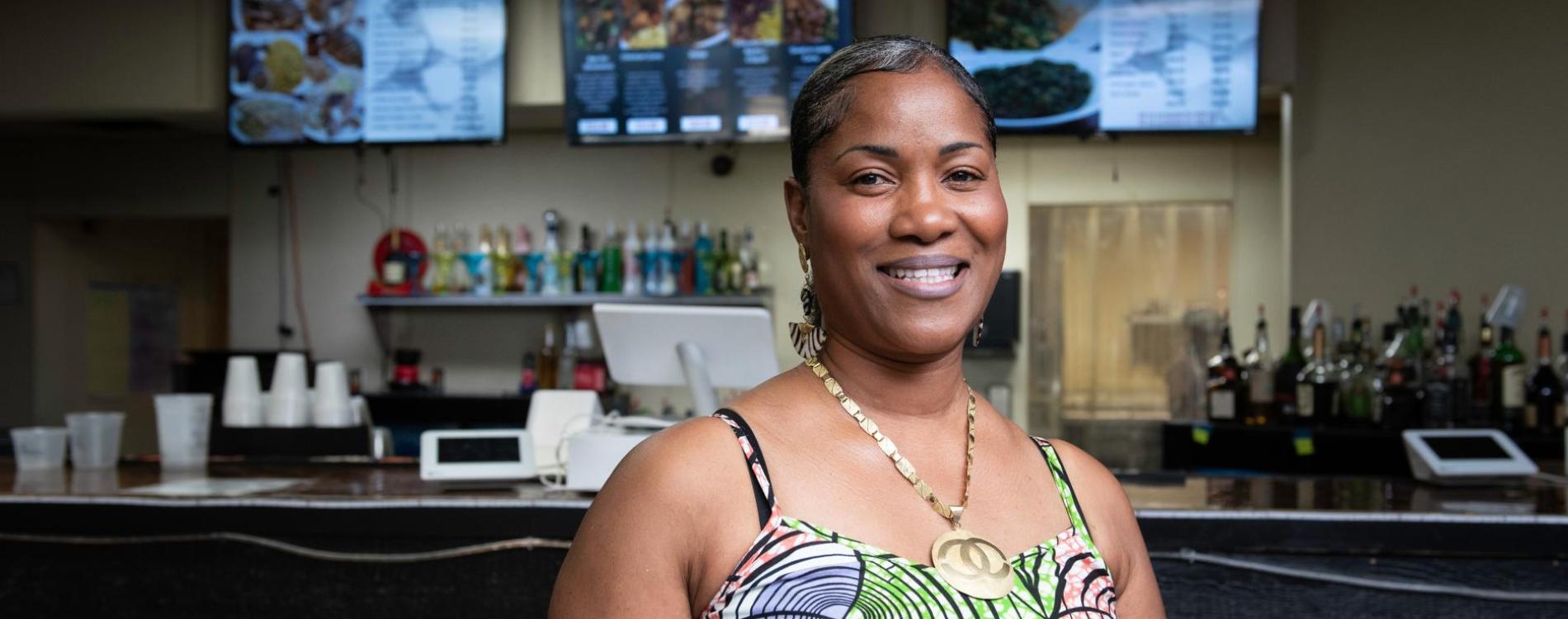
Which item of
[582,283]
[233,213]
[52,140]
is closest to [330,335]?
[233,213]

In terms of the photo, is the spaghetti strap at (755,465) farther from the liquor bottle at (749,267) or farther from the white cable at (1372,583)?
the liquor bottle at (749,267)

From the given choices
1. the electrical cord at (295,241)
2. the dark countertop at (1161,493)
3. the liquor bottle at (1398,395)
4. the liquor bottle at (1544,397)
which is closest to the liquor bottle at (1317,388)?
the liquor bottle at (1398,395)

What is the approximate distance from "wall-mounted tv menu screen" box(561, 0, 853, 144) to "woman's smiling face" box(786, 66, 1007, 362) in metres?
3.33

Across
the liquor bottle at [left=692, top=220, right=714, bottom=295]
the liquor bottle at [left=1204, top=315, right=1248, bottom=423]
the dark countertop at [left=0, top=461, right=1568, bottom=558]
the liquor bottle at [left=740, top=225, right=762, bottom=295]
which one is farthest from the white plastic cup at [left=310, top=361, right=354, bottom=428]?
the liquor bottle at [left=1204, top=315, right=1248, bottom=423]

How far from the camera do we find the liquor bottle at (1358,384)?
13.3ft

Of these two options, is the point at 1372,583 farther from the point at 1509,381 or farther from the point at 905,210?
the point at 1509,381

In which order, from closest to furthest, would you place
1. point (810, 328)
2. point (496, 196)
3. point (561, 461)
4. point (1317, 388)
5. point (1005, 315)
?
1. point (810, 328)
2. point (561, 461)
3. point (1317, 388)
4. point (1005, 315)
5. point (496, 196)

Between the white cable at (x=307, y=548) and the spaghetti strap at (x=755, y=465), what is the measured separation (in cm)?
142

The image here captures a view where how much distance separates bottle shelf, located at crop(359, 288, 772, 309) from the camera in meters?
5.16

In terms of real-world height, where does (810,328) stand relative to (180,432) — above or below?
above

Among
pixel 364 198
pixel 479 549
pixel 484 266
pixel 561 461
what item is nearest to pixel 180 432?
pixel 561 461

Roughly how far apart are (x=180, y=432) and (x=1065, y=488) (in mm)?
2606

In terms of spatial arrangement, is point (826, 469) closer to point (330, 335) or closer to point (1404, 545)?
point (1404, 545)

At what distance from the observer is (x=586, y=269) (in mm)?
5410
